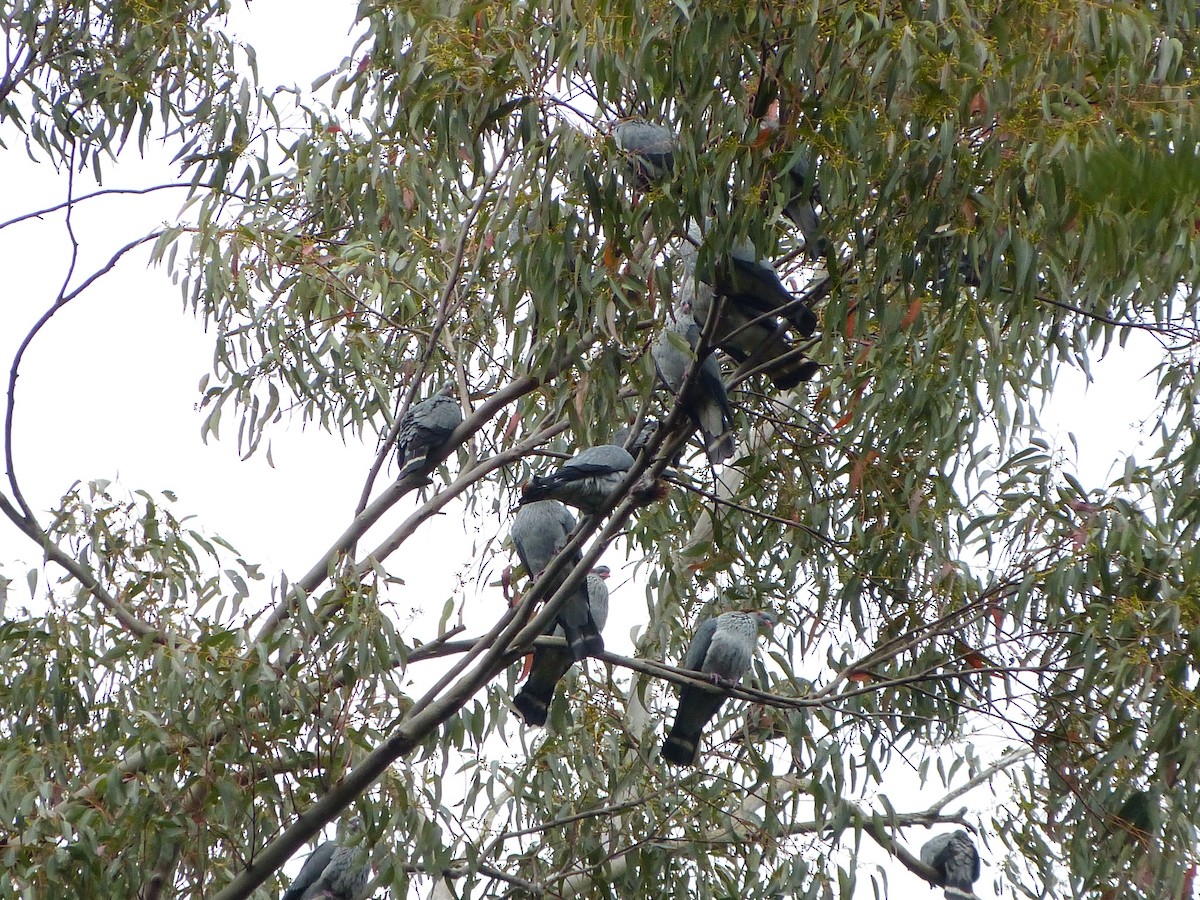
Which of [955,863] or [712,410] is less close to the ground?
[712,410]

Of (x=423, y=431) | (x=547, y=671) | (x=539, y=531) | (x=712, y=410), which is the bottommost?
(x=547, y=671)

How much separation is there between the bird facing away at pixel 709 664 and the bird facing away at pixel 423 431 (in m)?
1.17

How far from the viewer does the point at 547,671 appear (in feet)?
13.4

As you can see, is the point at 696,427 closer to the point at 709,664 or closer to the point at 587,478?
the point at 587,478

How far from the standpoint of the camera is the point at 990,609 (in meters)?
3.92

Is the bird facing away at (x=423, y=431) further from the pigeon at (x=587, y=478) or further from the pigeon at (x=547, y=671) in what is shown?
the pigeon at (x=587, y=478)

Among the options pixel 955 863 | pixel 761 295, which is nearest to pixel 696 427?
pixel 761 295

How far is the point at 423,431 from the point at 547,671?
1044 millimetres

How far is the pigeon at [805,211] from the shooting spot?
331cm

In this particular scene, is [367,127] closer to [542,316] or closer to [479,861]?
[542,316]

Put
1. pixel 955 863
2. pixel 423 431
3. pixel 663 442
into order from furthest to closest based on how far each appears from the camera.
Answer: pixel 955 863, pixel 423 431, pixel 663 442

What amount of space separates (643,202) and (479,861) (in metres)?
1.99

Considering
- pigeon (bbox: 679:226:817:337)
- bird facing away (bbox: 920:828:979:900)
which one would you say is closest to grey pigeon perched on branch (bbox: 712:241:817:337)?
pigeon (bbox: 679:226:817:337)

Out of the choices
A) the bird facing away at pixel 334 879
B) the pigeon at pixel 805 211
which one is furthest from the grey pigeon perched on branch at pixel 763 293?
the bird facing away at pixel 334 879
